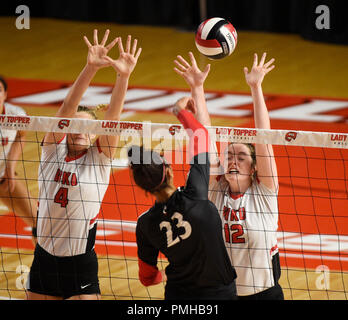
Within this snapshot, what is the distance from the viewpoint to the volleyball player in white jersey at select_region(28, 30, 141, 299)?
543 centimetres

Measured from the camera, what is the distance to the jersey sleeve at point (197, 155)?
4.46m

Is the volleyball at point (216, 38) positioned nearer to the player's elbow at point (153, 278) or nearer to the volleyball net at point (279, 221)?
the volleyball net at point (279, 221)

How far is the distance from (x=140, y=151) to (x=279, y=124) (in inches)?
291

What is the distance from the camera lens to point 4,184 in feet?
25.8

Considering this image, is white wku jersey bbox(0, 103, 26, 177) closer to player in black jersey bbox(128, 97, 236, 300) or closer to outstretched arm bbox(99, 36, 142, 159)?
outstretched arm bbox(99, 36, 142, 159)

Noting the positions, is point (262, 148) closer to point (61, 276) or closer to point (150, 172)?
point (150, 172)

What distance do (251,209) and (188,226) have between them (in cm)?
96

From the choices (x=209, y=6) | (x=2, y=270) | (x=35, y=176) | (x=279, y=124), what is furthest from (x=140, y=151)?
(x=209, y=6)

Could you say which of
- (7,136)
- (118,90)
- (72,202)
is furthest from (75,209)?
(7,136)

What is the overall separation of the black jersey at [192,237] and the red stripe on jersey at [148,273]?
0.65 ft

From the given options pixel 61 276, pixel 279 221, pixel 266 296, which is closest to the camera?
pixel 266 296

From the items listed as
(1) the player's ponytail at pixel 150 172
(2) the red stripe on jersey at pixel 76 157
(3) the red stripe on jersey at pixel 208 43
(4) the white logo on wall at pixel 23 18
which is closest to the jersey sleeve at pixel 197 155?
(1) the player's ponytail at pixel 150 172

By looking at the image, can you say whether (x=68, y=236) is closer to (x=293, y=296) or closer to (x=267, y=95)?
(x=293, y=296)

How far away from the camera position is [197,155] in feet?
14.9
